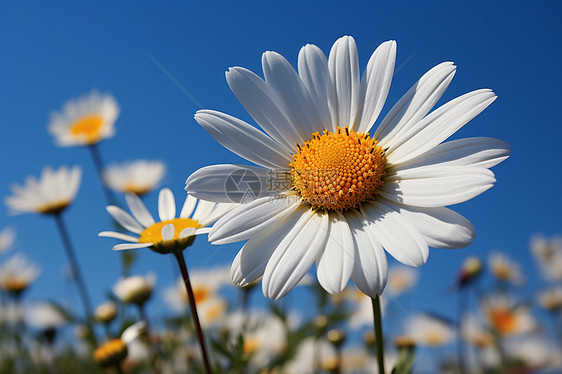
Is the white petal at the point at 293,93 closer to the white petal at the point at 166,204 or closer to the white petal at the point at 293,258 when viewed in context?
the white petal at the point at 293,258

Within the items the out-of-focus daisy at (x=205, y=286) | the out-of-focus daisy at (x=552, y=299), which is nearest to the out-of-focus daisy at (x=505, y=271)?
the out-of-focus daisy at (x=552, y=299)

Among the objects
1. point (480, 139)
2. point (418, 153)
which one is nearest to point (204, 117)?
point (418, 153)

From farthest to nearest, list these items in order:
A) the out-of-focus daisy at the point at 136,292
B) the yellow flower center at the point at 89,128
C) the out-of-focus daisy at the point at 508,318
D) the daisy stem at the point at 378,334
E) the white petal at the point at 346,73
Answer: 1. the yellow flower center at the point at 89,128
2. the out-of-focus daisy at the point at 508,318
3. the out-of-focus daisy at the point at 136,292
4. the white petal at the point at 346,73
5. the daisy stem at the point at 378,334

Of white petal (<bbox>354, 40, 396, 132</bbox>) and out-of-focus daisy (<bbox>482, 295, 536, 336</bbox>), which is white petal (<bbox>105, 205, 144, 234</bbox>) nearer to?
white petal (<bbox>354, 40, 396, 132</bbox>)

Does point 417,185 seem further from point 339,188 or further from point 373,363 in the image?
point 373,363

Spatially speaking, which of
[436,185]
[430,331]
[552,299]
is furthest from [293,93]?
[552,299]

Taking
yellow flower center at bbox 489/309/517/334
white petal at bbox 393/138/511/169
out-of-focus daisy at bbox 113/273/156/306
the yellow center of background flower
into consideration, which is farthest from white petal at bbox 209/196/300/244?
yellow flower center at bbox 489/309/517/334
